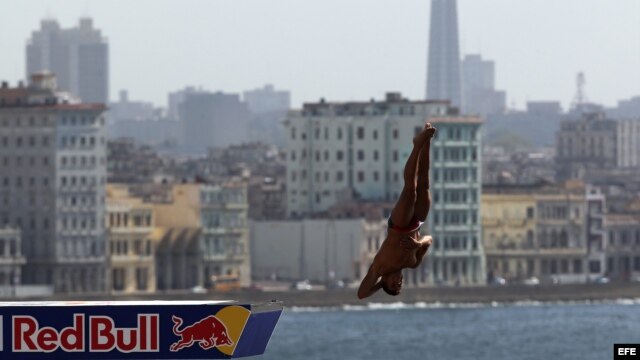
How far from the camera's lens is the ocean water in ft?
252

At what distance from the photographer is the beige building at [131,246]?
100938 mm

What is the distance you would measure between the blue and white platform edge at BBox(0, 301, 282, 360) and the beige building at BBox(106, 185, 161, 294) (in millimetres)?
84253

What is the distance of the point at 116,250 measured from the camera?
10212 centimetres

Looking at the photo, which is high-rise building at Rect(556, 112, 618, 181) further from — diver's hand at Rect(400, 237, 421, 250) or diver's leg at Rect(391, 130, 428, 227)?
diver's leg at Rect(391, 130, 428, 227)

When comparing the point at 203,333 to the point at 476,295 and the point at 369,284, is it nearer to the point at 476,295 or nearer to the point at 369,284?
the point at 369,284

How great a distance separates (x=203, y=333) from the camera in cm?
1534

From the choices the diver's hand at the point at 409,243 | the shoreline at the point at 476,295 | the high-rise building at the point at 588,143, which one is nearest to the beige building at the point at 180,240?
the shoreline at the point at 476,295

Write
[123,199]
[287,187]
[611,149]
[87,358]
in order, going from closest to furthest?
[87,358] → [123,199] → [287,187] → [611,149]

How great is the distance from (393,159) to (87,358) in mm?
97519

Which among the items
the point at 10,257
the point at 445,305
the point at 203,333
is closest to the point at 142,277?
the point at 10,257

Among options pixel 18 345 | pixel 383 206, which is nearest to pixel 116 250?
pixel 383 206

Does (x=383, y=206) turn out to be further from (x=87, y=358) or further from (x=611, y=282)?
(x=87, y=358)

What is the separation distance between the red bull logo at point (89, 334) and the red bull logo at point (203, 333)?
112mm

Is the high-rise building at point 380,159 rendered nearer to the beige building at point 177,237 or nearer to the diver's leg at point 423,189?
the beige building at point 177,237
